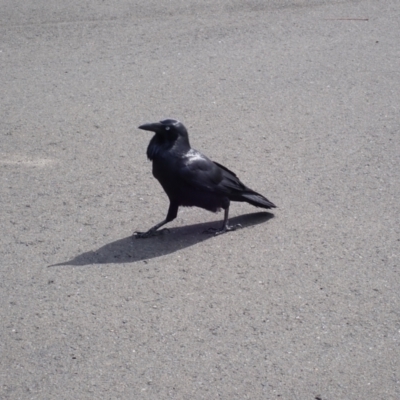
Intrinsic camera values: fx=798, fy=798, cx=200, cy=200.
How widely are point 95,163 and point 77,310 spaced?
229 centimetres

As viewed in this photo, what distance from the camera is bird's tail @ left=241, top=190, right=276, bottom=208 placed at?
579cm

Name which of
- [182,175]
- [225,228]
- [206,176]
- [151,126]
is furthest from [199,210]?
[151,126]

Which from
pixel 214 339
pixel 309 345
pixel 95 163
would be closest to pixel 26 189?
pixel 95 163

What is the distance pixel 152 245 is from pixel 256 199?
85 cm

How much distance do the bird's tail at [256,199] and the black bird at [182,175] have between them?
10cm

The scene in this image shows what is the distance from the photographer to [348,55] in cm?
882

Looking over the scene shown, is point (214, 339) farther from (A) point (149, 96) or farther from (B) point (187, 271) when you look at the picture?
(A) point (149, 96)

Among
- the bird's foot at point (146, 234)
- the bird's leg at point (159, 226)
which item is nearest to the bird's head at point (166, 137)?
the bird's leg at point (159, 226)

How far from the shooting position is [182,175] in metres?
5.48

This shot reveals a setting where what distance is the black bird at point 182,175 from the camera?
216 inches

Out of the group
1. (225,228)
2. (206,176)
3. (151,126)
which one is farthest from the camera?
(225,228)

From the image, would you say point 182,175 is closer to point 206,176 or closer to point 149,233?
point 206,176

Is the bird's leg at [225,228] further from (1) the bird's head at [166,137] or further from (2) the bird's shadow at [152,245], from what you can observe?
(1) the bird's head at [166,137]

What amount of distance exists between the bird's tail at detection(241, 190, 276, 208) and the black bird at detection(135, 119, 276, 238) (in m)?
0.10
